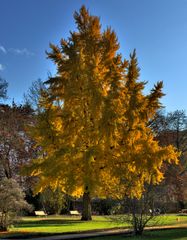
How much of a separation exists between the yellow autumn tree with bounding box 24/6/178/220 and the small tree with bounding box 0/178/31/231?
2.84 metres

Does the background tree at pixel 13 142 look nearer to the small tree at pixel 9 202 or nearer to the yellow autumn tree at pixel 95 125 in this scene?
the yellow autumn tree at pixel 95 125

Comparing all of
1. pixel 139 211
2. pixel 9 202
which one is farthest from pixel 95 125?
pixel 139 211

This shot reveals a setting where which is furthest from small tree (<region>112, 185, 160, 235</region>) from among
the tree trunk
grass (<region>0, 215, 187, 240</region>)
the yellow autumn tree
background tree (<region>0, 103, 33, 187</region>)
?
background tree (<region>0, 103, 33, 187</region>)

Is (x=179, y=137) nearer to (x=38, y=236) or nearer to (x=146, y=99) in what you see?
(x=146, y=99)

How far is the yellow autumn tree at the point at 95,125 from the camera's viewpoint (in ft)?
77.6

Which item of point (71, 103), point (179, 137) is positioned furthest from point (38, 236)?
point (179, 137)

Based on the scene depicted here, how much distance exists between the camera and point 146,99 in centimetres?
2555

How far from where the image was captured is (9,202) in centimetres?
2056

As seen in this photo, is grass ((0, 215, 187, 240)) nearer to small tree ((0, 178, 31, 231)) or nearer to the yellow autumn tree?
small tree ((0, 178, 31, 231))

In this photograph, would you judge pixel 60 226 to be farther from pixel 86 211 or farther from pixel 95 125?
pixel 95 125

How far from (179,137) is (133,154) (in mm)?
26446

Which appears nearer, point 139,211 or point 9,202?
point 139,211

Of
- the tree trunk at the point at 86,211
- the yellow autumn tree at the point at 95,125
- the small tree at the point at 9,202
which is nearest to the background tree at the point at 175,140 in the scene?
the tree trunk at the point at 86,211

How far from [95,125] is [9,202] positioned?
284 inches
